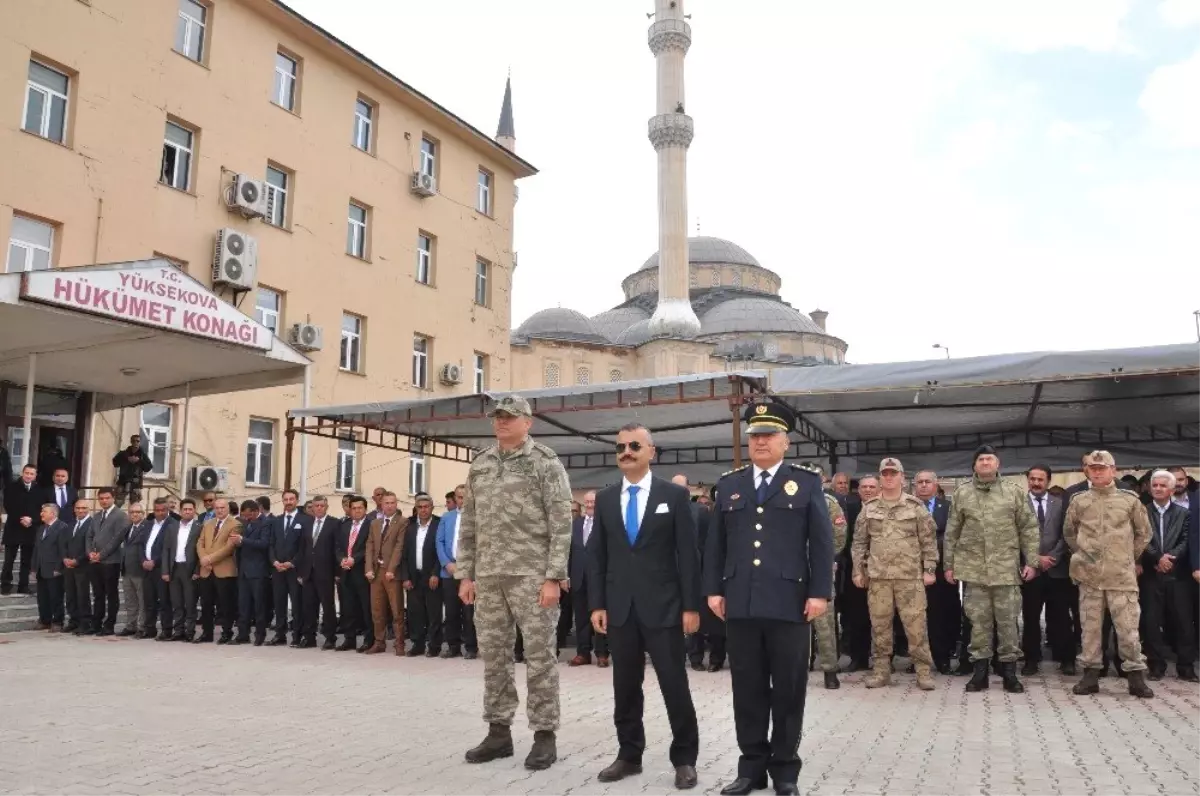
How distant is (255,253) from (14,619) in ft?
32.4

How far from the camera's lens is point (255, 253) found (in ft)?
66.2

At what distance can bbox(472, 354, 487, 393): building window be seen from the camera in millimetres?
27413

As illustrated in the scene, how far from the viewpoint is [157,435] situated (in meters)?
18.9

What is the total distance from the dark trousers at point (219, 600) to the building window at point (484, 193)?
18035 millimetres

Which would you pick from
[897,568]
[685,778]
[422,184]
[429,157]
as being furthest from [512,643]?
[429,157]

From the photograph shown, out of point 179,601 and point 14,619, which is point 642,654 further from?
point 14,619

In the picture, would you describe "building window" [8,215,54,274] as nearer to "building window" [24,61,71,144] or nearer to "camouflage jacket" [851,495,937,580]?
"building window" [24,61,71,144]

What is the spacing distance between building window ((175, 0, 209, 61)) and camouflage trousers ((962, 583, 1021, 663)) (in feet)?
60.9

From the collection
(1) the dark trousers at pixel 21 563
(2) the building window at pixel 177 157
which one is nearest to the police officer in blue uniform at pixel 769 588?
(1) the dark trousers at pixel 21 563

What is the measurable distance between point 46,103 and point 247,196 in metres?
4.05

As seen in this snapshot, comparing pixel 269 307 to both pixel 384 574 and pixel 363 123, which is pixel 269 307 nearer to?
pixel 363 123

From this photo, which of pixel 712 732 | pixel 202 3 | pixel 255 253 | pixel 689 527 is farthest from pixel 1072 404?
pixel 202 3

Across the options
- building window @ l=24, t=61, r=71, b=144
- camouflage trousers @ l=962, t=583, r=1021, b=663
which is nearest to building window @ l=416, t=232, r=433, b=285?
building window @ l=24, t=61, r=71, b=144

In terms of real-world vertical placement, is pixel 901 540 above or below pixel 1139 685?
above
